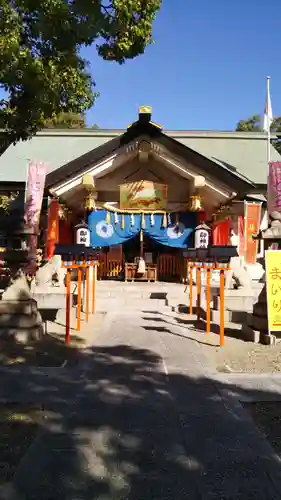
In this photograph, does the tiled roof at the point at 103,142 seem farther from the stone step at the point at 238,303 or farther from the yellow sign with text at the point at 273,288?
the yellow sign with text at the point at 273,288

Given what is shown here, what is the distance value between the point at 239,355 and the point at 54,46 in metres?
5.94

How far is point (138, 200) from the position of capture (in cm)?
1647

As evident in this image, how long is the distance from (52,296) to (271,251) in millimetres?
6458

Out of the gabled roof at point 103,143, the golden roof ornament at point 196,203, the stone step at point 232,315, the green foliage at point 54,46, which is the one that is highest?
the gabled roof at point 103,143

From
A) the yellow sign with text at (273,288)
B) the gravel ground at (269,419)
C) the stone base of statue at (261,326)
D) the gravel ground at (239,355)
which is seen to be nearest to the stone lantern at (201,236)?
the gravel ground at (239,355)

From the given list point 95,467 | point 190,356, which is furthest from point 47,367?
point 95,467

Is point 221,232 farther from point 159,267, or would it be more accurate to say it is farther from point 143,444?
point 143,444

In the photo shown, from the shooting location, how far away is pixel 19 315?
7445 millimetres

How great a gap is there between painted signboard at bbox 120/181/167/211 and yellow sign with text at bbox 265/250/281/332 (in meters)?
9.22

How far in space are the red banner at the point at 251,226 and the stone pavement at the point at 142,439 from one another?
1103cm

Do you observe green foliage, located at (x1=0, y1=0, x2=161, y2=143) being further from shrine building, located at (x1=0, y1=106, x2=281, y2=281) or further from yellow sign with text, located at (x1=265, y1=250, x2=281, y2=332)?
shrine building, located at (x1=0, y1=106, x2=281, y2=281)

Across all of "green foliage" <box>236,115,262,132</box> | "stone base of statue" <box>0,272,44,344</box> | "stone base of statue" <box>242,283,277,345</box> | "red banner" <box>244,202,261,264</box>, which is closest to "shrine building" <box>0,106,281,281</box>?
"red banner" <box>244,202,261,264</box>

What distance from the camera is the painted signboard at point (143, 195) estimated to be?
16500mm

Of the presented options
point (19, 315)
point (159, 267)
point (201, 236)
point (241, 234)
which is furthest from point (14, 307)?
point (241, 234)
